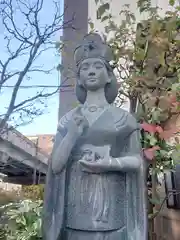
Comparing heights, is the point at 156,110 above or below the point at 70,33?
below

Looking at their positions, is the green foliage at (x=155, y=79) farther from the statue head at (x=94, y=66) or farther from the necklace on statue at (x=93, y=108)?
the necklace on statue at (x=93, y=108)

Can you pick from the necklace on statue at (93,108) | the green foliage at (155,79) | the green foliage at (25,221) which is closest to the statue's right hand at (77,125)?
the necklace on statue at (93,108)

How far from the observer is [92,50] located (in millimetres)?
1761

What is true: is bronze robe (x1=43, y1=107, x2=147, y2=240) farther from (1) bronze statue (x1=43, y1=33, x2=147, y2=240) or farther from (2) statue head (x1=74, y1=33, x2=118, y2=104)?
(2) statue head (x1=74, y1=33, x2=118, y2=104)

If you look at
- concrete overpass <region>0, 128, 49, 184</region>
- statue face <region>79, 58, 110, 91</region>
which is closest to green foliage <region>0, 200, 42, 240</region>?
statue face <region>79, 58, 110, 91</region>

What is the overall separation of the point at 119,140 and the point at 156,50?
1.64 m

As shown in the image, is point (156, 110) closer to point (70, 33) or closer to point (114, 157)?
point (114, 157)

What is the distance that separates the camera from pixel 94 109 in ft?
5.69

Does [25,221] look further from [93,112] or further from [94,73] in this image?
[94,73]

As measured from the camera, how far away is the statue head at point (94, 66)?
1742 mm

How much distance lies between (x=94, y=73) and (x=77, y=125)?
35 centimetres

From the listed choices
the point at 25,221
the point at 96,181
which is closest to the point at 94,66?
the point at 96,181

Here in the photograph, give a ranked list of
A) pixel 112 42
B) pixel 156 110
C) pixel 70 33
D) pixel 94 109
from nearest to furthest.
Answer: pixel 94 109 → pixel 156 110 → pixel 112 42 → pixel 70 33

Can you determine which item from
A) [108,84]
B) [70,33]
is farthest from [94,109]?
[70,33]
